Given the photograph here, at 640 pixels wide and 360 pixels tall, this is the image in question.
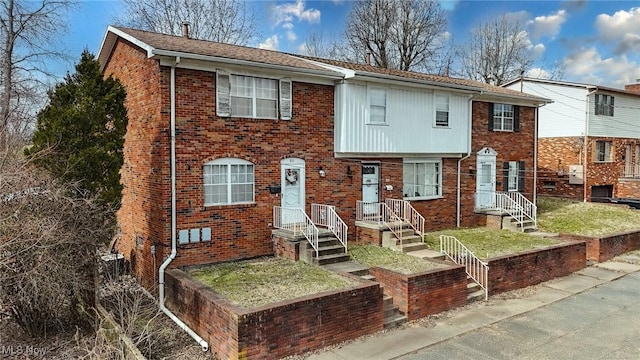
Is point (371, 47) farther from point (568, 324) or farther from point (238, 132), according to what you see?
point (568, 324)

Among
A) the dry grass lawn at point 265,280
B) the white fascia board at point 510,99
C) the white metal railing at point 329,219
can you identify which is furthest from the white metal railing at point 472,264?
the white fascia board at point 510,99

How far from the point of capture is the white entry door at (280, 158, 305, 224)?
12.4 m

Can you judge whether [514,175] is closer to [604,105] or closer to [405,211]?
[405,211]

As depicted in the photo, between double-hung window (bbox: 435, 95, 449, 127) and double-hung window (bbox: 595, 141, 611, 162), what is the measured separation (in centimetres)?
1434

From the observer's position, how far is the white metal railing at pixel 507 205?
1702 cm

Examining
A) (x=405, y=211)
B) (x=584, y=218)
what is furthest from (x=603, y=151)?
(x=405, y=211)

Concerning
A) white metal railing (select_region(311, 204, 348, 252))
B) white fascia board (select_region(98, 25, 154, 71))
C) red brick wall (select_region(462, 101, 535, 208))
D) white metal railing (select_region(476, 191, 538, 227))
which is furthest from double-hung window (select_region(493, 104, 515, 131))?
white fascia board (select_region(98, 25, 154, 71))

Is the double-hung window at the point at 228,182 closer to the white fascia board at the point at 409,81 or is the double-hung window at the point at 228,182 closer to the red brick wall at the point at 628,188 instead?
the white fascia board at the point at 409,81

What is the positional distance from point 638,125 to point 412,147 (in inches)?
810

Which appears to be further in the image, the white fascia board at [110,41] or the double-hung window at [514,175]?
the double-hung window at [514,175]

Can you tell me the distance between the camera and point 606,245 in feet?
49.9

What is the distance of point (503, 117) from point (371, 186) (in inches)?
288

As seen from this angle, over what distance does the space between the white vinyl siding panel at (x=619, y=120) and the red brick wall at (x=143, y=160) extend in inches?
894

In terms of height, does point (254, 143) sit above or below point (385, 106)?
below
